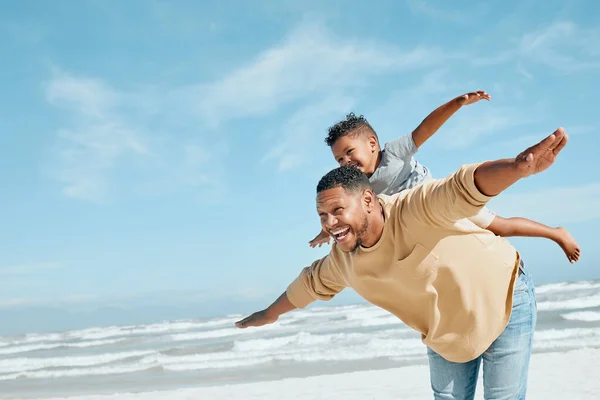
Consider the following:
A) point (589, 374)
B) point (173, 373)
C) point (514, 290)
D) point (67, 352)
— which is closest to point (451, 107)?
point (514, 290)

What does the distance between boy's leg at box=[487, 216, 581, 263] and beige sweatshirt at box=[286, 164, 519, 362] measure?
0.57 m

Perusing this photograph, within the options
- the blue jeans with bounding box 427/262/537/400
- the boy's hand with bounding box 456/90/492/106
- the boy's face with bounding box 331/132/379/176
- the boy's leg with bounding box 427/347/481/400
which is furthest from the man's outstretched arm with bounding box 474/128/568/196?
the boy's face with bounding box 331/132/379/176

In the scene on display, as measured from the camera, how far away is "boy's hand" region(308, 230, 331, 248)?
433cm

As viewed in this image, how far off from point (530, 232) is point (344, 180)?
1440mm

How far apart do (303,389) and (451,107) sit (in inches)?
190

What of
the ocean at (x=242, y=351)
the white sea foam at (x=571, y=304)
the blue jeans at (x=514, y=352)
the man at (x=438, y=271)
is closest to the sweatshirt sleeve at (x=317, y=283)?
the man at (x=438, y=271)

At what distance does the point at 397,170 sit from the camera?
4.04 metres

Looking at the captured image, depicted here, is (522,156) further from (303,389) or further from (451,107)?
(303,389)

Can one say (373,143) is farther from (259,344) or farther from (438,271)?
(259,344)

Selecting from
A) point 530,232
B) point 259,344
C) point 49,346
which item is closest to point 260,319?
point 530,232

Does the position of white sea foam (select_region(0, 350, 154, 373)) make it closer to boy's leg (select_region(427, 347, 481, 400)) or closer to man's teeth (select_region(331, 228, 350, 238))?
boy's leg (select_region(427, 347, 481, 400))

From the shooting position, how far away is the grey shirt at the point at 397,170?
13.3 feet

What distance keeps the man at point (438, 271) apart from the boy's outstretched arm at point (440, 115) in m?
1.19

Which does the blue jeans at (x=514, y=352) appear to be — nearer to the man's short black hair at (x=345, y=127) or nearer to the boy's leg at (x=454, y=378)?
the boy's leg at (x=454, y=378)
